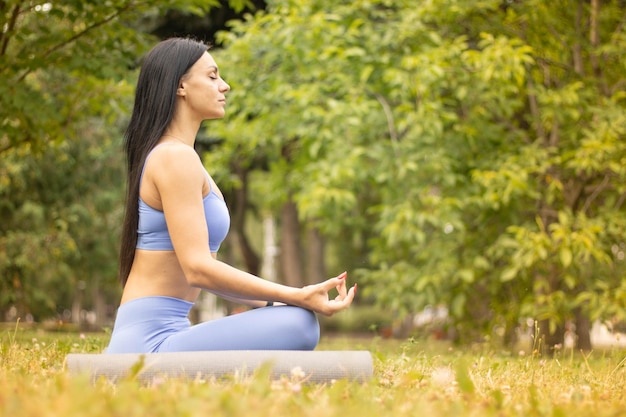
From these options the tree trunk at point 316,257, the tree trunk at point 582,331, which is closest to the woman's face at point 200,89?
the tree trunk at point 582,331

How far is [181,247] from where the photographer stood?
3100mm

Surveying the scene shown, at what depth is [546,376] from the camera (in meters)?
3.61

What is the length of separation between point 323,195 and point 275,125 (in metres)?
1.91

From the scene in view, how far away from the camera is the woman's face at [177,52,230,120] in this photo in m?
3.47

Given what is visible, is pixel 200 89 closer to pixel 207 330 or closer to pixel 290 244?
pixel 207 330

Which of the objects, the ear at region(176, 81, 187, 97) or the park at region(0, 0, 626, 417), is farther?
the park at region(0, 0, 626, 417)

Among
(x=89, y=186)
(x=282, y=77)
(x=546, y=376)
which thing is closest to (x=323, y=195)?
(x=282, y=77)

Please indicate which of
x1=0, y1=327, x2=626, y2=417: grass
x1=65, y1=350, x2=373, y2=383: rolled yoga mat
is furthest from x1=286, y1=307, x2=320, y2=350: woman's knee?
x1=0, y1=327, x2=626, y2=417: grass

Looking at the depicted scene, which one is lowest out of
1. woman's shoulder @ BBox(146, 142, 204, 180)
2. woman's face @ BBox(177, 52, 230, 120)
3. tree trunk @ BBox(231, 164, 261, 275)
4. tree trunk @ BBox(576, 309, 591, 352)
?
tree trunk @ BBox(231, 164, 261, 275)

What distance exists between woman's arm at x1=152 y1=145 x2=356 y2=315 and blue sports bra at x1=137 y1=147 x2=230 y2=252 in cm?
15

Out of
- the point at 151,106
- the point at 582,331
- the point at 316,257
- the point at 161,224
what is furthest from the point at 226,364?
the point at 316,257

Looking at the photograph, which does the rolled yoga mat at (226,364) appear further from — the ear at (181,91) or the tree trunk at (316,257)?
the tree trunk at (316,257)

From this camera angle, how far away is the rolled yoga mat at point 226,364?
2898mm

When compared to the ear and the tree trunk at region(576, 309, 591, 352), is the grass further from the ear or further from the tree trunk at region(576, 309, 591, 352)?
the tree trunk at region(576, 309, 591, 352)
